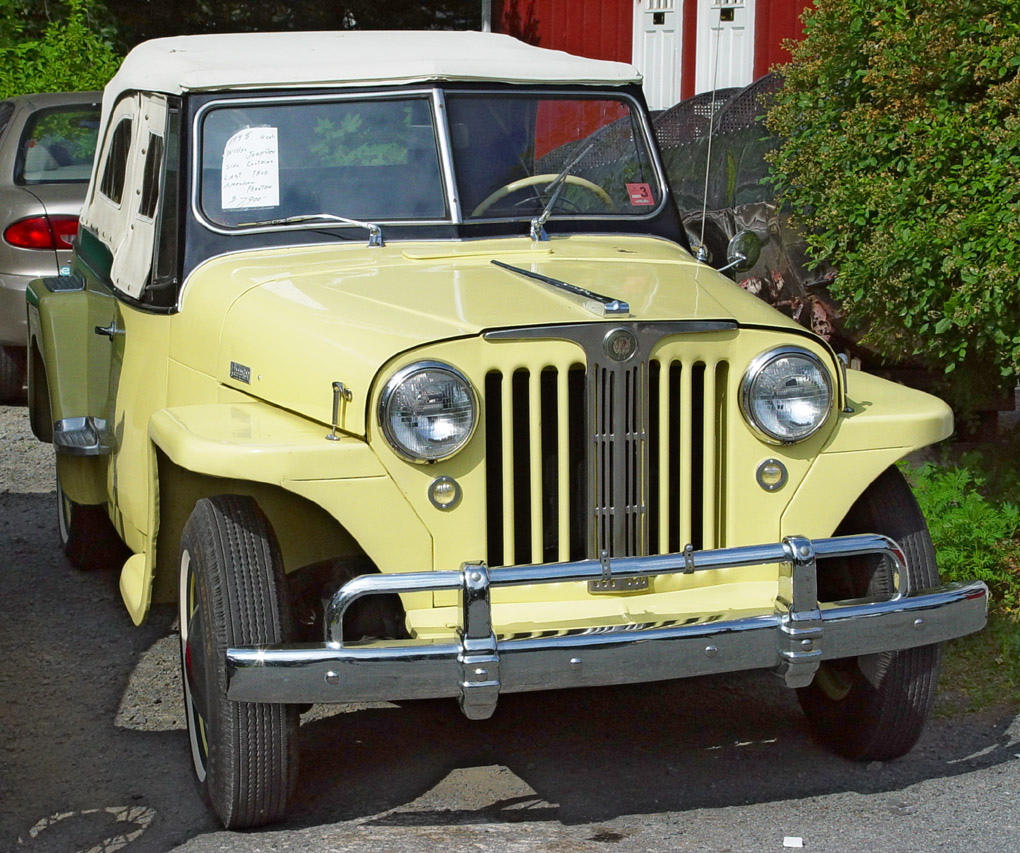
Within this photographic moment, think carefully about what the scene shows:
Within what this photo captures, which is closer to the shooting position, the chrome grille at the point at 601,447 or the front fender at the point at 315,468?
the front fender at the point at 315,468

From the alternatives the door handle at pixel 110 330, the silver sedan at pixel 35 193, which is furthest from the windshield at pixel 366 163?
the silver sedan at pixel 35 193

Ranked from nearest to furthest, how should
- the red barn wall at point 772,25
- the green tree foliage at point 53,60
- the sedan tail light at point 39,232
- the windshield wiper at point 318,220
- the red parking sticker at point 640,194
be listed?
the windshield wiper at point 318,220
the red parking sticker at point 640,194
the sedan tail light at point 39,232
the green tree foliage at point 53,60
the red barn wall at point 772,25

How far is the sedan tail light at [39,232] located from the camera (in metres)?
8.00

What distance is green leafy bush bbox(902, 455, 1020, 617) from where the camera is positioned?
5.00 m

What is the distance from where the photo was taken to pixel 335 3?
17375mm

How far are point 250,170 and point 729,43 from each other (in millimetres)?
10167

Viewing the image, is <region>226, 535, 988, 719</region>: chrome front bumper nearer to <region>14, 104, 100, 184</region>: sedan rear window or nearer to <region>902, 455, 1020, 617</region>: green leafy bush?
<region>902, 455, 1020, 617</region>: green leafy bush

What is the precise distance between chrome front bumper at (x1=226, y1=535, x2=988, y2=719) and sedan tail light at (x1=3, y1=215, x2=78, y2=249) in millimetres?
5546

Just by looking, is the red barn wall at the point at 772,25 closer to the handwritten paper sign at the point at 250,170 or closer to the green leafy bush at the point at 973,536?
the green leafy bush at the point at 973,536

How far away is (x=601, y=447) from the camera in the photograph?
11.0 ft

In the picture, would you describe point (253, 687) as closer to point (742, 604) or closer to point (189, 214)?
point (742, 604)

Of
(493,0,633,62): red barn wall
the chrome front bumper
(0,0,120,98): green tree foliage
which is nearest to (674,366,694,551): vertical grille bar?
the chrome front bumper

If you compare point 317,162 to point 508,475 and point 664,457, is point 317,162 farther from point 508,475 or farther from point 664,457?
point 664,457

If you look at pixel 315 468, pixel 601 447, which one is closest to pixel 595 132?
pixel 601 447
